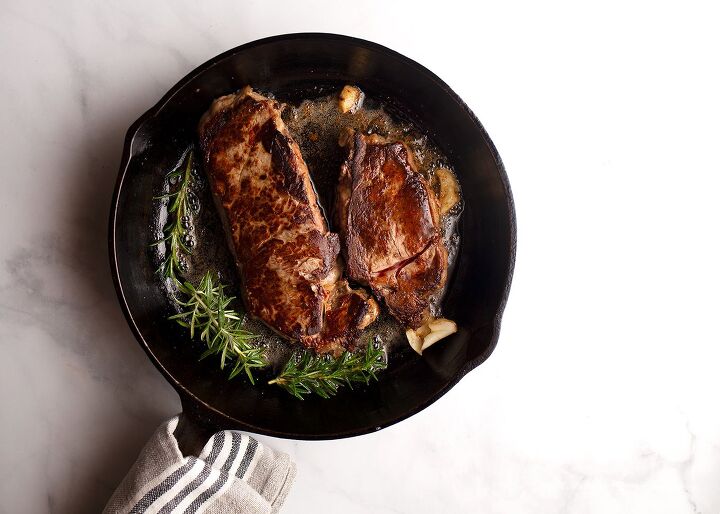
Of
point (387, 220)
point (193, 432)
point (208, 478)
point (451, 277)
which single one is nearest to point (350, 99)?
point (387, 220)

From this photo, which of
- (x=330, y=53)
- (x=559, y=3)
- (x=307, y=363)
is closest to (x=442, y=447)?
(x=307, y=363)

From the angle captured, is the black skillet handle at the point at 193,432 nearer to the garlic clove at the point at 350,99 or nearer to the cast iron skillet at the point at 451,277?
the cast iron skillet at the point at 451,277

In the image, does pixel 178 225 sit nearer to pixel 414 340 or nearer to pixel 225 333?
pixel 225 333

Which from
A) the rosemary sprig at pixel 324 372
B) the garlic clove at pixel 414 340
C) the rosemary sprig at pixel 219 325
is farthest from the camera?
the garlic clove at pixel 414 340

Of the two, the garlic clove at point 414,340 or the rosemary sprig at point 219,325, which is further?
the garlic clove at point 414,340

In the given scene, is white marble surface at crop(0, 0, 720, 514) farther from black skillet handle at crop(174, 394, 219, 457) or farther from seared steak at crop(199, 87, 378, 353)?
seared steak at crop(199, 87, 378, 353)

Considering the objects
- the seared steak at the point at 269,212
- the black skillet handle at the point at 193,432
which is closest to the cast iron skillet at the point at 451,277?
the black skillet handle at the point at 193,432

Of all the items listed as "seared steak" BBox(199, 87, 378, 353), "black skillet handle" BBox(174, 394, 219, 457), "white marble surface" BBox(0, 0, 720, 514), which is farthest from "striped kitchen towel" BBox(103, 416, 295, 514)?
"seared steak" BBox(199, 87, 378, 353)
